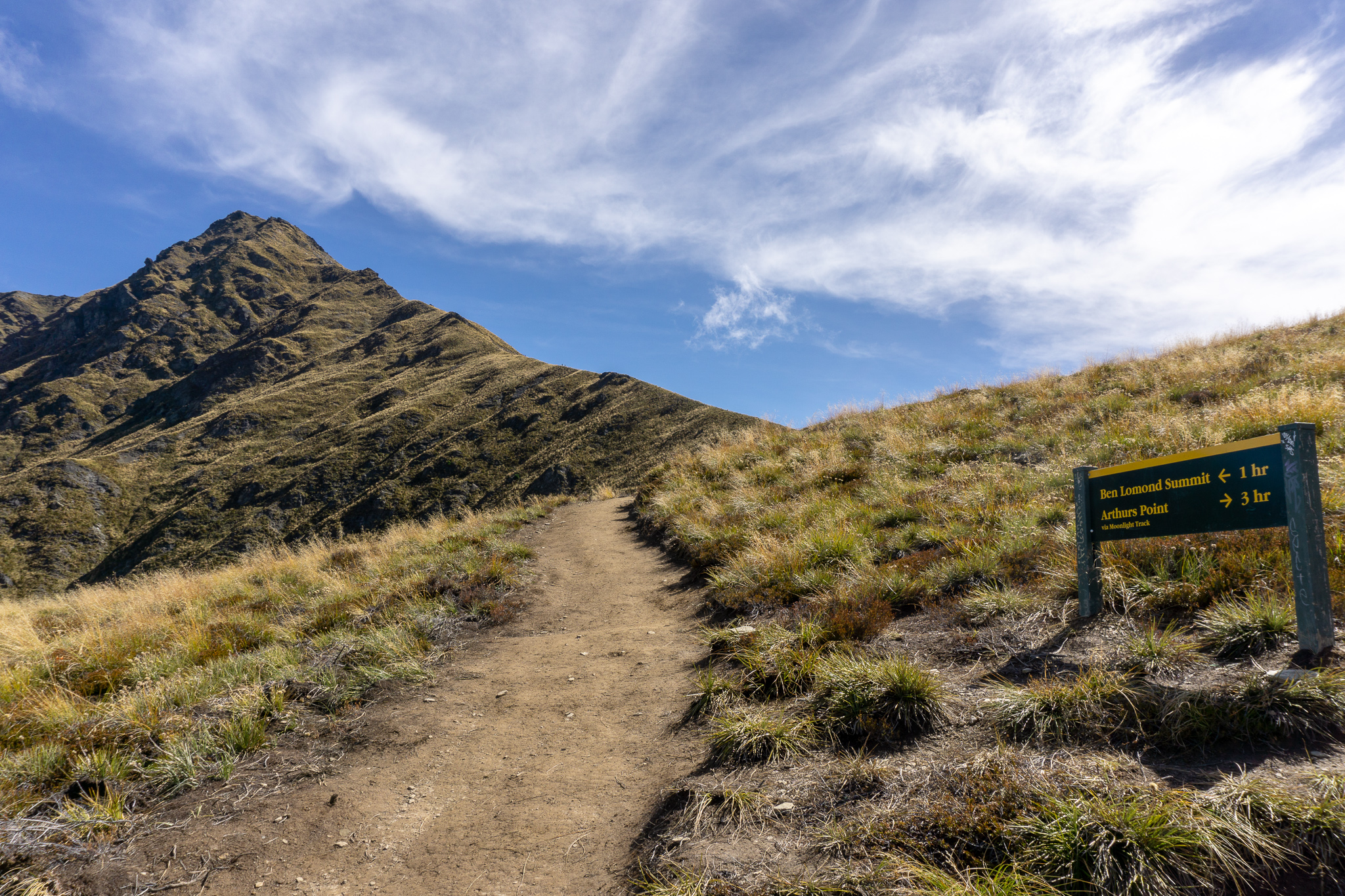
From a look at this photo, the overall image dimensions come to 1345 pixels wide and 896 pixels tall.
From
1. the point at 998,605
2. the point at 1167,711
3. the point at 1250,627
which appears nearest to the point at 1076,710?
the point at 1167,711

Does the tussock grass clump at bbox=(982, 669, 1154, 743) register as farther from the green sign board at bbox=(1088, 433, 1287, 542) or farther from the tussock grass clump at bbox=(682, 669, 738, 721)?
the tussock grass clump at bbox=(682, 669, 738, 721)

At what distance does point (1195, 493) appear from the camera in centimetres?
420

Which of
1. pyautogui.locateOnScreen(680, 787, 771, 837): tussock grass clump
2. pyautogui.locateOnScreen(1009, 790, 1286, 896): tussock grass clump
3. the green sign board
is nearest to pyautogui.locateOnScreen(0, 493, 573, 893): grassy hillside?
pyautogui.locateOnScreen(680, 787, 771, 837): tussock grass clump

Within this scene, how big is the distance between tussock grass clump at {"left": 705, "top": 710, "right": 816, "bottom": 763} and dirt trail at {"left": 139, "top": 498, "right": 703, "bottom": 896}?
332 mm

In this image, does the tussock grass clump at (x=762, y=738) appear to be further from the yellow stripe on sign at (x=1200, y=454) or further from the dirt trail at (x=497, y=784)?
the yellow stripe on sign at (x=1200, y=454)

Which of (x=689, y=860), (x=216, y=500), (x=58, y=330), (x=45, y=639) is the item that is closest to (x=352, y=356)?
(x=216, y=500)

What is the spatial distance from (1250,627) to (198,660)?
1051cm

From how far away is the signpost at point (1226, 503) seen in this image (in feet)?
11.5

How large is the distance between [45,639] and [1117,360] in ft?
76.8

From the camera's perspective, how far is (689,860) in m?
3.23

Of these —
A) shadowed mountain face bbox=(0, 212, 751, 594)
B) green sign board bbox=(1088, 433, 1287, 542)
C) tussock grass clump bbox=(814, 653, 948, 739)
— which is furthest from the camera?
shadowed mountain face bbox=(0, 212, 751, 594)

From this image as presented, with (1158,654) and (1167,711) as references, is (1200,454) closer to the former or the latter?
(1158,654)

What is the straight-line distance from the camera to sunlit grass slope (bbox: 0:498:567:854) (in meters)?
4.41

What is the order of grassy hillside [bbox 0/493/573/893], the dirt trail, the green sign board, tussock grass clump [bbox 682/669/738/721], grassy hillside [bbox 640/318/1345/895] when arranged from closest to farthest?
grassy hillside [bbox 640/318/1345/895] → the dirt trail → the green sign board → grassy hillside [bbox 0/493/573/893] → tussock grass clump [bbox 682/669/738/721]
